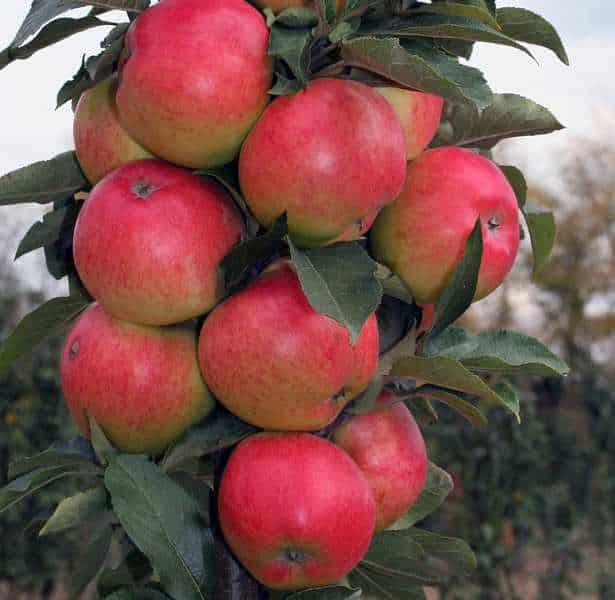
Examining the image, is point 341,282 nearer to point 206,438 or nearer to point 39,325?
point 206,438

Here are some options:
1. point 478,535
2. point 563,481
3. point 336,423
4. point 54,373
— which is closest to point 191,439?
point 336,423

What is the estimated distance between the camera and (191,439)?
0.89 metres

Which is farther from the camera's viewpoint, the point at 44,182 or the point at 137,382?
the point at 44,182

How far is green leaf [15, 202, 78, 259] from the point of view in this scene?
40.8 inches

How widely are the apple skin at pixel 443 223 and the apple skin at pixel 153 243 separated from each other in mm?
179

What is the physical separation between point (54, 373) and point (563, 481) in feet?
10.3

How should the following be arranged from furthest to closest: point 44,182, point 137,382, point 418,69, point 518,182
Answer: point 518,182 → point 44,182 → point 137,382 → point 418,69

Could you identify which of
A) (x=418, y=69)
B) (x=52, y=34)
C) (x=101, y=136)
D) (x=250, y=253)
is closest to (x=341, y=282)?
(x=250, y=253)

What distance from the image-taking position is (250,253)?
835 millimetres

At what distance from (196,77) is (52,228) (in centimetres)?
31

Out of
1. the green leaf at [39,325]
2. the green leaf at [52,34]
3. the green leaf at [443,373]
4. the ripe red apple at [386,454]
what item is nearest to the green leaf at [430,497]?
the ripe red apple at [386,454]

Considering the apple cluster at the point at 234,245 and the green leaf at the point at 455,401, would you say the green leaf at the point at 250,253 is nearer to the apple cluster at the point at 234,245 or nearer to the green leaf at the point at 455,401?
the apple cluster at the point at 234,245

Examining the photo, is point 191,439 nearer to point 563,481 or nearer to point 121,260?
point 121,260

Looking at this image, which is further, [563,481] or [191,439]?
[563,481]
